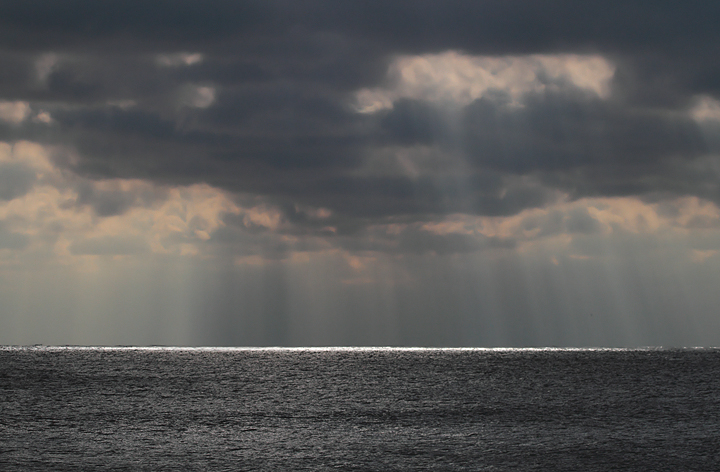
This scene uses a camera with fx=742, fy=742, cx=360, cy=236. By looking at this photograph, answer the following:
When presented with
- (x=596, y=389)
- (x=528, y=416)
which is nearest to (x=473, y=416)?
(x=528, y=416)

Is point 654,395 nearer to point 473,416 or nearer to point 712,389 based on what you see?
point 712,389

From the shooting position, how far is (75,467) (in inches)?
1401

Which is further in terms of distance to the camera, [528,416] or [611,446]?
[528,416]

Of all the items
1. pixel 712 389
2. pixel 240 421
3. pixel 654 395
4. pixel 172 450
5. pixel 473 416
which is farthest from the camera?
pixel 712 389

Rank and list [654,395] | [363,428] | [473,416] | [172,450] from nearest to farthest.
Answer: [172,450] < [363,428] < [473,416] < [654,395]

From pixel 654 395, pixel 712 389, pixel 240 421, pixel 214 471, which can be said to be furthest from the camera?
pixel 712 389

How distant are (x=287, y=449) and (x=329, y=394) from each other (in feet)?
148

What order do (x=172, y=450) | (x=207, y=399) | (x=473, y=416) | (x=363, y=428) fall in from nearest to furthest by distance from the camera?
(x=172, y=450)
(x=363, y=428)
(x=473, y=416)
(x=207, y=399)

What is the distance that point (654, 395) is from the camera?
87188 mm

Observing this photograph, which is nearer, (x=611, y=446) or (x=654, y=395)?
(x=611, y=446)

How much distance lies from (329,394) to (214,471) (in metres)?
52.7

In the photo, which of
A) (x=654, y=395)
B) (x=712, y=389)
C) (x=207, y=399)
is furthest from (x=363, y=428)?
(x=712, y=389)

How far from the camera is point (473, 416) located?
63.1 metres

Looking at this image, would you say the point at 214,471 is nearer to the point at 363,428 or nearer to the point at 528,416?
the point at 363,428
